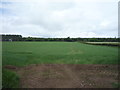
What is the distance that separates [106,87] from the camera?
4641 millimetres

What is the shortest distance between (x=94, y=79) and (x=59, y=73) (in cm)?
162

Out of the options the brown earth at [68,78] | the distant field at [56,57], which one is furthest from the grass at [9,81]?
the distant field at [56,57]

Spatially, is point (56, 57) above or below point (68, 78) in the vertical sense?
above

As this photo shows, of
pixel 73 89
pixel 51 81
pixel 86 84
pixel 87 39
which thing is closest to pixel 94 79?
pixel 86 84

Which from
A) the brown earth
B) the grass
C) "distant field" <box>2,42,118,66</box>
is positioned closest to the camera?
the grass

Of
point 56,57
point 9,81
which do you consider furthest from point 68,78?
point 56,57

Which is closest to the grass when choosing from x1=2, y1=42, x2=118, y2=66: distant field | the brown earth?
the brown earth

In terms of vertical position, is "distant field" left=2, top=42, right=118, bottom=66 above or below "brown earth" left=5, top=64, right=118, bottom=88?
above

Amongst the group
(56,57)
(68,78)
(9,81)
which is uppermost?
(56,57)

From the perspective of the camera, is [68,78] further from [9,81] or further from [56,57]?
[56,57]

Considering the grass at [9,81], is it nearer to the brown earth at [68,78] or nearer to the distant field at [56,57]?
the brown earth at [68,78]

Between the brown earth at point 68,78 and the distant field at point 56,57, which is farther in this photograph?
the distant field at point 56,57

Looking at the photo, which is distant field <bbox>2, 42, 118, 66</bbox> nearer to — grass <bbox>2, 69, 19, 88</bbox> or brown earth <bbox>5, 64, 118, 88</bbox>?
brown earth <bbox>5, 64, 118, 88</bbox>

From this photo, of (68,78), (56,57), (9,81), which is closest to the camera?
(9,81)
